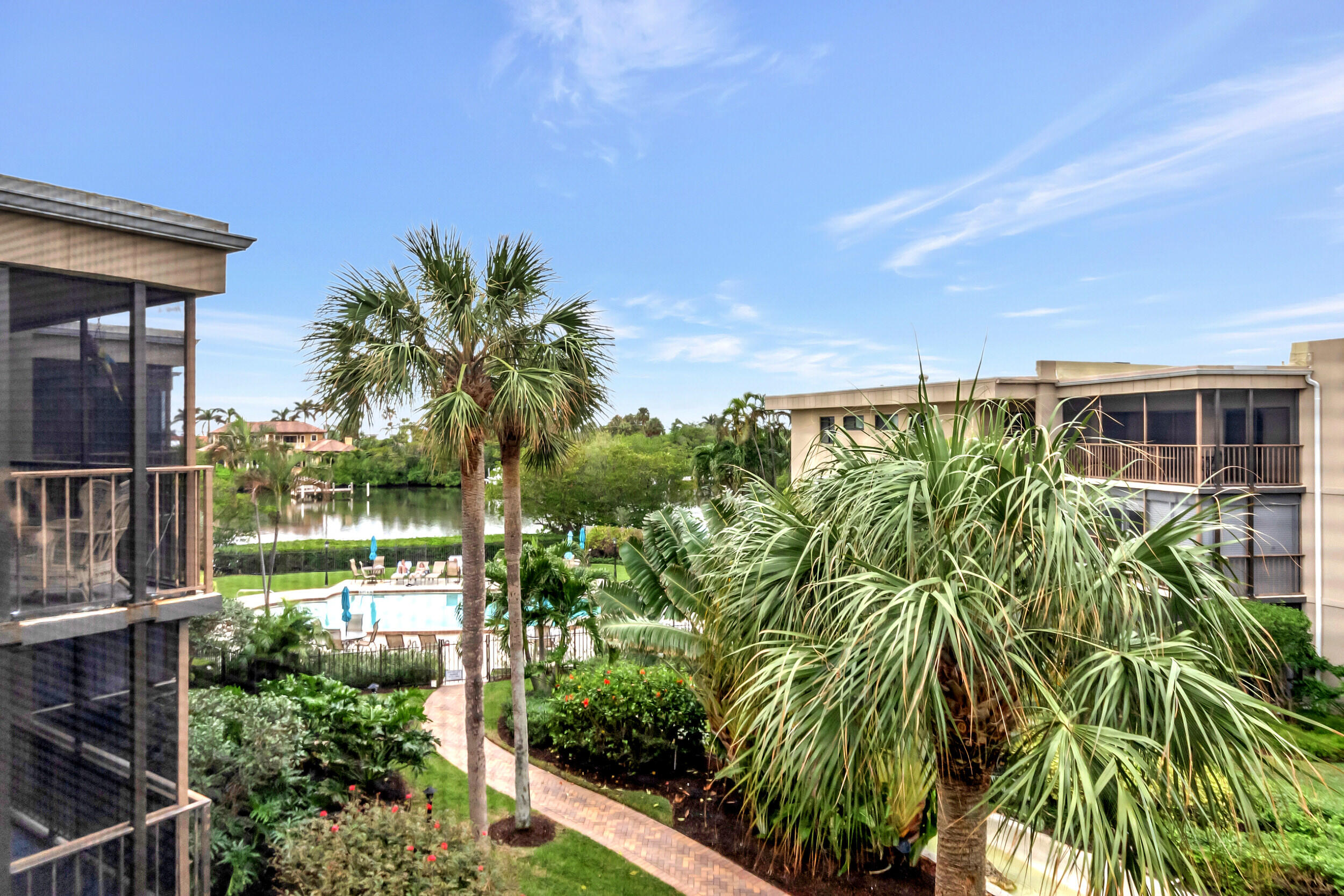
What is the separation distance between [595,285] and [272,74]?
10.7 metres

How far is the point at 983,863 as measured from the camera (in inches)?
200

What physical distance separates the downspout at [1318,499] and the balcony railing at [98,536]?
1994 cm

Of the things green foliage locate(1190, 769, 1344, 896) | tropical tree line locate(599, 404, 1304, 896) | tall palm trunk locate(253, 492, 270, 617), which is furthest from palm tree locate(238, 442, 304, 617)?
green foliage locate(1190, 769, 1344, 896)

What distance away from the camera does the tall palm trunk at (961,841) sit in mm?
4992

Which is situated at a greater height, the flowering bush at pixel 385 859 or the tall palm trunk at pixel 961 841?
the tall palm trunk at pixel 961 841

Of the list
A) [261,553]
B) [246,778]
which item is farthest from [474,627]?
[261,553]

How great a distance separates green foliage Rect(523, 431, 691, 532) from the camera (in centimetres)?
3747

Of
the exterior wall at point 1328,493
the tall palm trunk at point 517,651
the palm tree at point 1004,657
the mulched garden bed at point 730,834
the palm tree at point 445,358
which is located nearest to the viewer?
the palm tree at point 1004,657

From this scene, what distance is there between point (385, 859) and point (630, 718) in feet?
17.9

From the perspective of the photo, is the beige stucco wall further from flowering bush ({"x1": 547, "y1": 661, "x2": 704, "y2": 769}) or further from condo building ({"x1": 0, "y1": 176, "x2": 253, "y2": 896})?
flowering bush ({"x1": 547, "y1": 661, "x2": 704, "y2": 769})

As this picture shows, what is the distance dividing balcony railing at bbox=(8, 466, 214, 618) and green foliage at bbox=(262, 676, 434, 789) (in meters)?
3.36

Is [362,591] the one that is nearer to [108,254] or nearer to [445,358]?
[445,358]

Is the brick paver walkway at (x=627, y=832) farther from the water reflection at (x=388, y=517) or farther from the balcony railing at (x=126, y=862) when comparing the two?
the water reflection at (x=388, y=517)

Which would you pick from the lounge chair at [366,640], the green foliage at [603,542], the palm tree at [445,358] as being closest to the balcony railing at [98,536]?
the palm tree at [445,358]
